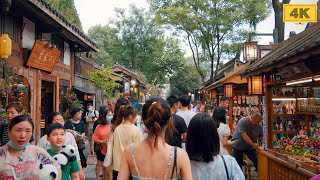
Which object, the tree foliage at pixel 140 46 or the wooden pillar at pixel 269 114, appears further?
the tree foliage at pixel 140 46

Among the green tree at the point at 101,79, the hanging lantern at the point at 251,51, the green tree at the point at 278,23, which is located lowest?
the green tree at the point at 101,79

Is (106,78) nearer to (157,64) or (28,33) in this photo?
(28,33)

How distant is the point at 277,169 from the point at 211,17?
1900 cm

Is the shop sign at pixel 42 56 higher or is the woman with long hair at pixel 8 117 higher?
the shop sign at pixel 42 56

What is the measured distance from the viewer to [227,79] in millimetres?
13445

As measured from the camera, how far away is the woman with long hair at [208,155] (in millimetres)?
3078

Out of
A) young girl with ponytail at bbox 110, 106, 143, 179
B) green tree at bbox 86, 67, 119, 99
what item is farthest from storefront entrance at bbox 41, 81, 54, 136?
young girl with ponytail at bbox 110, 106, 143, 179

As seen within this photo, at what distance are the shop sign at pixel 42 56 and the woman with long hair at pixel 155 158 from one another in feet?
24.9

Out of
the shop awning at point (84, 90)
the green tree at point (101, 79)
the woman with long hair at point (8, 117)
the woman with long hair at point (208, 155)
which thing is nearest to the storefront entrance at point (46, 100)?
the shop awning at point (84, 90)

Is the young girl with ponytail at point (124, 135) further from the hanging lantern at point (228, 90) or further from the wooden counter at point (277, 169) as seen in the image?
the hanging lantern at point (228, 90)

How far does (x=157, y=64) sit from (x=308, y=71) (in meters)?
40.3

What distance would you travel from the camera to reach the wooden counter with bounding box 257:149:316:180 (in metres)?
5.47

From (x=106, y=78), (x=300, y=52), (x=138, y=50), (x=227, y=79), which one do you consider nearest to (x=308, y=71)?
(x=300, y=52)

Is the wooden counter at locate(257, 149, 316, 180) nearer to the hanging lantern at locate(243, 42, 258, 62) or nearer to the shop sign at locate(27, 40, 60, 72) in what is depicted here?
the hanging lantern at locate(243, 42, 258, 62)
